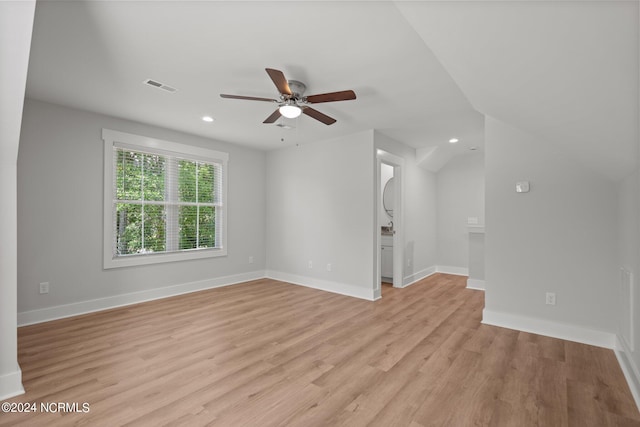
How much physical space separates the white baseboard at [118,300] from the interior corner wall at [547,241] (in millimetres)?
4057

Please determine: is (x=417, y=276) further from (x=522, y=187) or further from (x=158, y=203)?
(x=158, y=203)

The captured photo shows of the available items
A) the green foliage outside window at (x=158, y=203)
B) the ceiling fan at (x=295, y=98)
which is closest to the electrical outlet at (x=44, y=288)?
the green foliage outside window at (x=158, y=203)

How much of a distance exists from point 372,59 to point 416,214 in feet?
12.4

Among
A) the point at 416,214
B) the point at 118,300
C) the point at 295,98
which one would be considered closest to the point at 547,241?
the point at 416,214

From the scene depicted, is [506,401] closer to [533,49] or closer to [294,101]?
[533,49]

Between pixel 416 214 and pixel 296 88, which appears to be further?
pixel 416 214

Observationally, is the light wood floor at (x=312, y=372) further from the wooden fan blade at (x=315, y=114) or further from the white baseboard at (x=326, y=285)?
the wooden fan blade at (x=315, y=114)

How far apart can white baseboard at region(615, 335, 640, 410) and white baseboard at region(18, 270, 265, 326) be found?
5.00 meters

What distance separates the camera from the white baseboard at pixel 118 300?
3420 mm

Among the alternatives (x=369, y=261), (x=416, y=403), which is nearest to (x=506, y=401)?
(x=416, y=403)

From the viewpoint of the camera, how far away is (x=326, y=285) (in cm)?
500

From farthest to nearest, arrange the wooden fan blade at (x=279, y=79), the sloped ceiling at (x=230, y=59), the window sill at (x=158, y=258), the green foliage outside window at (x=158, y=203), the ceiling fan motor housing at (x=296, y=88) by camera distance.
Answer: the green foliage outside window at (x=158, y=203) → the window sill at (x=158, y=258) → the ceiling fan motor housing at (x=296, y=88) → the wooden fan blade at (x=279, y=79) → the sloped ceiling at (x=230, y=59)

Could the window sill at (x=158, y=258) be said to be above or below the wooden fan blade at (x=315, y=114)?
below

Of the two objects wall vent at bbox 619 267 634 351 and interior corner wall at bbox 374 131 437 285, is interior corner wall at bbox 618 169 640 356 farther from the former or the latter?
interior corner wall at bbox 374 131 437 285
